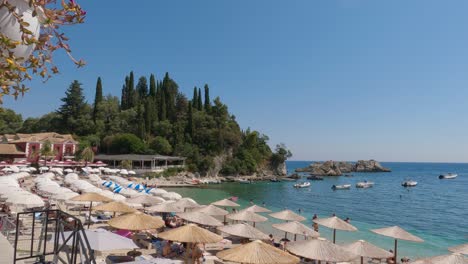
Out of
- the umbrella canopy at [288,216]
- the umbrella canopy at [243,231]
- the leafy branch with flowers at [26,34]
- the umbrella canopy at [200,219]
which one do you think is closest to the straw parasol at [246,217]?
the umbrella canopy at [288,216]

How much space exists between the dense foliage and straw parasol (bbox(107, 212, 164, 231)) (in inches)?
2247

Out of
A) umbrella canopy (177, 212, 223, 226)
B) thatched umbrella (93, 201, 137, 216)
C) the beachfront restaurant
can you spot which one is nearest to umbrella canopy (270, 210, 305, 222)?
umbrella canopy (177, 212, 223, 226)

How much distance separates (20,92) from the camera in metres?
2.02

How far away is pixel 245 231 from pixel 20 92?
13.9 m

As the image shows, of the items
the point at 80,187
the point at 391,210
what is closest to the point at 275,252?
the point at 80,187

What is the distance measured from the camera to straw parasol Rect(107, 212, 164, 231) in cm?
1311

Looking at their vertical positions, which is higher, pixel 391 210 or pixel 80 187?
pixel 80 187

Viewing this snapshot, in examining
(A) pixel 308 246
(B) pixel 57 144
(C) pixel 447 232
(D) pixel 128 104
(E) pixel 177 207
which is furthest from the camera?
(D) pixel 128 104

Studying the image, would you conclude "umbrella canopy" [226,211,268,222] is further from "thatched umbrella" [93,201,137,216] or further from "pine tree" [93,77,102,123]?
"pine tree" [93,77,102,123]

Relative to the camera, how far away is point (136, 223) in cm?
1334

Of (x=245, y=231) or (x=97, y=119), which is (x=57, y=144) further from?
(x=245, y=231)

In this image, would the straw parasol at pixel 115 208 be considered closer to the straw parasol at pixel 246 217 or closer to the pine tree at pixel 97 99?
the straw parasol at pixel 246 217

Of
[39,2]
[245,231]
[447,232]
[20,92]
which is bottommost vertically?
[447,232]

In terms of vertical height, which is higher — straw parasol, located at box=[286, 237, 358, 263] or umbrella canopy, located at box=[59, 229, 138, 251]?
umbrella canopy, located at box=[59, 229, 138, 251]
